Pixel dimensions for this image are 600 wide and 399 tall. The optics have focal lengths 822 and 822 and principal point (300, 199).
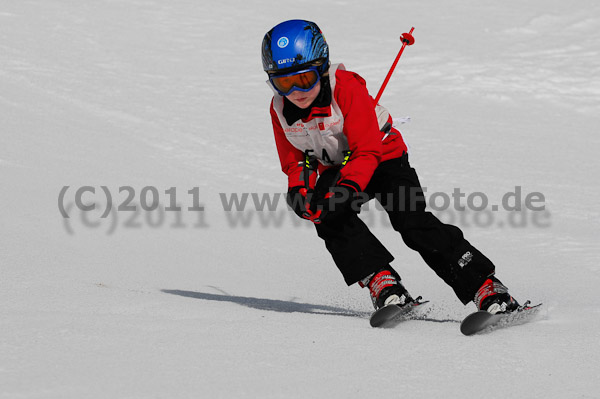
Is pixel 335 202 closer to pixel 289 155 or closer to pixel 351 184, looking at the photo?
pixel 351 184

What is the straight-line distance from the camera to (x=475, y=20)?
46.8 feet

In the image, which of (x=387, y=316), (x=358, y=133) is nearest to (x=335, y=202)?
(x=358, y=133)

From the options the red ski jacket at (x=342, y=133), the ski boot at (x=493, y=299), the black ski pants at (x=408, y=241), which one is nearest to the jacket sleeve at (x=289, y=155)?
the red ski jacket at (x=342, y=133)

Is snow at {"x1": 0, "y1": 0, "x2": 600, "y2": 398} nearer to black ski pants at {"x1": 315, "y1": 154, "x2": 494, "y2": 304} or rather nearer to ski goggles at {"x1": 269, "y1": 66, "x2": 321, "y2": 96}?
black ski pants at {"x1": 315, "y1": 154, "x2": 494, "y2": 304}

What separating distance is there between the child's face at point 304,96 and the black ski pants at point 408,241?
0.46 metres

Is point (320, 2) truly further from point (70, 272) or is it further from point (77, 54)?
point (70, 272)

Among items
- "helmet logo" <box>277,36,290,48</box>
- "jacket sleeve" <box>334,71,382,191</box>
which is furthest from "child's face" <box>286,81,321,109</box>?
"helmet logo" <box>277,36,290,48</box>

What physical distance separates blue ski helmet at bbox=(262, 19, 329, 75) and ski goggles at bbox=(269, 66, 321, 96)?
0.09 feet

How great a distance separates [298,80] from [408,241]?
937mm

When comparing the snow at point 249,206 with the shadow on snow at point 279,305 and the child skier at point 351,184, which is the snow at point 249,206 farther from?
the child skier at point 351,184

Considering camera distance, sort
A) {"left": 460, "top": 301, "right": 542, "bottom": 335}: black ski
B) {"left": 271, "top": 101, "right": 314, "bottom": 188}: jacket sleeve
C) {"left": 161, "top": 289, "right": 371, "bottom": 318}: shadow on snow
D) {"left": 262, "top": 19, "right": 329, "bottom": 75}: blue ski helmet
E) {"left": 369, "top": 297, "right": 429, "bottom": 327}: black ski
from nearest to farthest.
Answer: {"left": 460, "top": 301, "right": 542, "bottom": 335}: black ski
{"left": 369, "top": 297, "right": 429, "bottom": 327}: black ski
{"left": 262, "top": 19, "right": 329, "bottom": 75}: blue ski helmet
{"left": 271, "top": 101, "right": 314, "bottom": 188}: jacket sleeve
{"left": 161, "top": 289, "right": 371, "bottom": 318}: shadow on snow

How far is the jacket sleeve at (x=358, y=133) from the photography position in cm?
387

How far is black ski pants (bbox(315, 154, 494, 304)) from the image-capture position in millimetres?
3932

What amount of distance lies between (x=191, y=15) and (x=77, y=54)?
2.65m
